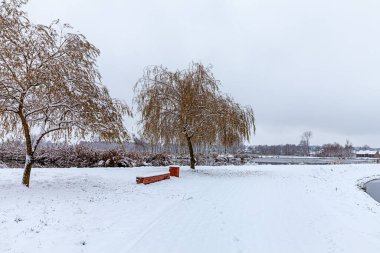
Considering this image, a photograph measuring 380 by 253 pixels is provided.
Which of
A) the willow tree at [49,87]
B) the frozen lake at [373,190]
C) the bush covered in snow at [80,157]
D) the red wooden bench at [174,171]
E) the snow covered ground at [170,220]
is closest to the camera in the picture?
the snow covered ground at [170,220]

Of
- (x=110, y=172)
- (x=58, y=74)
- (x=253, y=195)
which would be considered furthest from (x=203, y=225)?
(x=110, y=172)

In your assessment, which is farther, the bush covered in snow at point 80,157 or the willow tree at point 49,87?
the bush covered in snow at point 80,157

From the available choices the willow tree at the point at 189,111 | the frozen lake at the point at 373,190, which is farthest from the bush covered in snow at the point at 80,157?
the frozen lake at the point at 373,190

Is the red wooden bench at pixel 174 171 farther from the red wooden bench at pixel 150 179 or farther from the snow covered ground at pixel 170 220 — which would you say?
the snow covered ground at pixel 170 220

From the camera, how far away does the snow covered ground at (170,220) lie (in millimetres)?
5922

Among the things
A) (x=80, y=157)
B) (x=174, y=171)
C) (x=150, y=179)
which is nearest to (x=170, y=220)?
(x=150, y=179)

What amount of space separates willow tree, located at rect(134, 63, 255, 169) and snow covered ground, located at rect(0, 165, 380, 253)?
20.4 feet

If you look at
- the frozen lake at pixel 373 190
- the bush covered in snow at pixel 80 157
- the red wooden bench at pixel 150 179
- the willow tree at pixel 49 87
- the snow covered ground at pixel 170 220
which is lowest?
the frozen lake at pixel 373 190

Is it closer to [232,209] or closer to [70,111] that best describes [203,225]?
[232,209]

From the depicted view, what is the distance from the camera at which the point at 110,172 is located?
1617 centimetres

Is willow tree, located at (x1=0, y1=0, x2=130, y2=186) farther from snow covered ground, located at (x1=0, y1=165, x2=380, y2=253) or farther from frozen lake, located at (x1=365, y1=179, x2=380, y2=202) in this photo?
frozen lake, located at (x1=365, y1=179, x2=380, y2=202)

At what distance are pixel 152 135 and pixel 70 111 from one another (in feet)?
26.4

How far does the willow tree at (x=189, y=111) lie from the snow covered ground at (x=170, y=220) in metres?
6.23

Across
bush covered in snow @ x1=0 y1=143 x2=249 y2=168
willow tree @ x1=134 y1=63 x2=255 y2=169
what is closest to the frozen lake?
willow tree @ x1=134 y1=63 x2=255 y2=169
